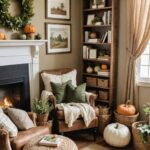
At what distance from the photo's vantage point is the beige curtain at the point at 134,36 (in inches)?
161

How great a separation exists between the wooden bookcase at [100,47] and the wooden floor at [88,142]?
2.31 ft

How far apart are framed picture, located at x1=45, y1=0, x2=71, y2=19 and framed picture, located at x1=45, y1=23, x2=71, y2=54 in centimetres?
16

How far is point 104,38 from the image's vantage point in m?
4.55

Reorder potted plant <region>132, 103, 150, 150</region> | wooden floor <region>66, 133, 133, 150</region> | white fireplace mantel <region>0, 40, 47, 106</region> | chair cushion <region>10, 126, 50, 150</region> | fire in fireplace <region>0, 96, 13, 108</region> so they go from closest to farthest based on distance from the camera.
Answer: chair cushion <region>10, 126, 50, 150</region>
potted plant <region>132, 103, 150, 150</region>
white fireplace mantel <region>0, 40, 47, 106</region>
wooden floor <region>66, 133, 133, 150</region>
fire in fireplace <region>0, 96, 13, 108</region>

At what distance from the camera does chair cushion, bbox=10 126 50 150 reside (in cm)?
293

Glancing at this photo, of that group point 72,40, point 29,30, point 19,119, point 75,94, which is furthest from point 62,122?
point 72,40

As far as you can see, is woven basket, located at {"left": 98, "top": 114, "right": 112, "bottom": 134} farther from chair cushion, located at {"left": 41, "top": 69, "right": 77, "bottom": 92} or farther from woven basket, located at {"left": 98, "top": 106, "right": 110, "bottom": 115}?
chair cushion, located at {"left": 41, "top": 69, "right": 77, "bottom": 92}

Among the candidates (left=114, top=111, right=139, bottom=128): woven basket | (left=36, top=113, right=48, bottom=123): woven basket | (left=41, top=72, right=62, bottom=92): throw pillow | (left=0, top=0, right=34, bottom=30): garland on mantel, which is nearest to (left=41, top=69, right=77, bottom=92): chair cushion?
(left=41, top=72, right=62, bottom=92): throw pillow

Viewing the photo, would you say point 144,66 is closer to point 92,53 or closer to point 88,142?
point 92,53

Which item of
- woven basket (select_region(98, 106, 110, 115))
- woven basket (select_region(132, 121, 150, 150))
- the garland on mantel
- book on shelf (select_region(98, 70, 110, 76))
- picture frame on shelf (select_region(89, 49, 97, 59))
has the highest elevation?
the garland on mantel

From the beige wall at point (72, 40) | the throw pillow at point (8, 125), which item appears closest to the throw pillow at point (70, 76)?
the beige wall at point (72, 40)

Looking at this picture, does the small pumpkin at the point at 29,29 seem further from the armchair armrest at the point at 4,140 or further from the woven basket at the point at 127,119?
the woven basket at the point at 127,119

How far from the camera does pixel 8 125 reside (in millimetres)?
3064

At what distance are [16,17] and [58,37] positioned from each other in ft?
3.22
